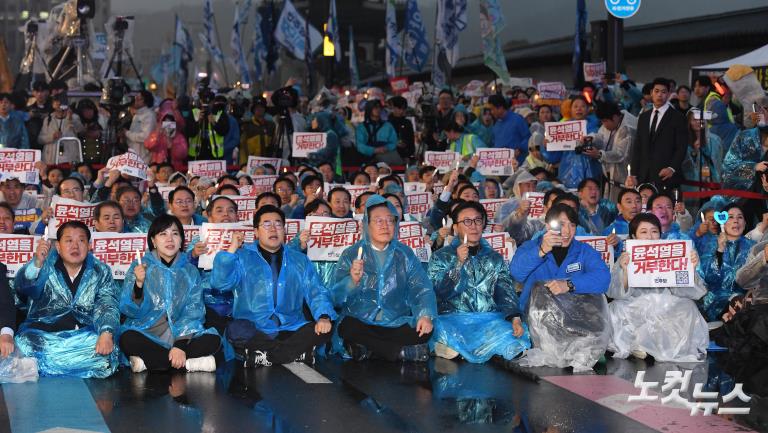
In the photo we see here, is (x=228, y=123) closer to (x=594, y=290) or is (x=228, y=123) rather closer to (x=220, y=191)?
(x=220, y=191)

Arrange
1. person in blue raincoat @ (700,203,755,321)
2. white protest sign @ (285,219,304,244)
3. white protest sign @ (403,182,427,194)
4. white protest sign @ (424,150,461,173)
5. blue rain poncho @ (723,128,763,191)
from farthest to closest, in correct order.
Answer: white protest sign @ (424,150,461,173) < white protest sign @ (403,182,427,194) < blue rain poncho @ (723,128,763,191) < white protest sign @ (285,219,304,244) < person in blue raincoat @ (700,203,755,321)

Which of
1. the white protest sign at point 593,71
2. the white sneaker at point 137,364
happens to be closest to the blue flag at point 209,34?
the white protest sign at point 593,71

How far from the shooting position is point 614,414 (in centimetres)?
716

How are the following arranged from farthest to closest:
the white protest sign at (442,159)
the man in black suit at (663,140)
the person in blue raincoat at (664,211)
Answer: the white protest sign at (442,159) → the man in black suit at (663,140) → the person in blue raincoat at (664,211)

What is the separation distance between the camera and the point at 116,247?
372 inches

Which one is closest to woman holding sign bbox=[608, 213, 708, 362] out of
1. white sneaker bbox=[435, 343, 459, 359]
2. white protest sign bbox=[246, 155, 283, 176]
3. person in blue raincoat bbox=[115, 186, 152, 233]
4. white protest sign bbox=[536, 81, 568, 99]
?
white sneaker bbox=[435, 343, 459, 359]

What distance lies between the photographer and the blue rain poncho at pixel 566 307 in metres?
8.99

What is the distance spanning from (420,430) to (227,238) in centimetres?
326

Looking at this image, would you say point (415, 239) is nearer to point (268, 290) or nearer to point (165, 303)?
point (268, 290)

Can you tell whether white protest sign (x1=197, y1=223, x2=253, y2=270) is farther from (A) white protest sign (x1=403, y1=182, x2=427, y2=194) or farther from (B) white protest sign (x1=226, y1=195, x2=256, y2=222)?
(A) white protest sign (x1=403, y1=182, x2=427, y2=194)

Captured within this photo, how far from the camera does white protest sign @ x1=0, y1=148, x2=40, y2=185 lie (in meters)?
13.2

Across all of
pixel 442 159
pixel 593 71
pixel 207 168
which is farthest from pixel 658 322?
pixel 593 71

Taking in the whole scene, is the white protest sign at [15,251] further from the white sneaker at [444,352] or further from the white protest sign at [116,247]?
the white sneaker at [444,352]

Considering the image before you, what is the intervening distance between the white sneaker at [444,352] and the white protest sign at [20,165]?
5.86m
